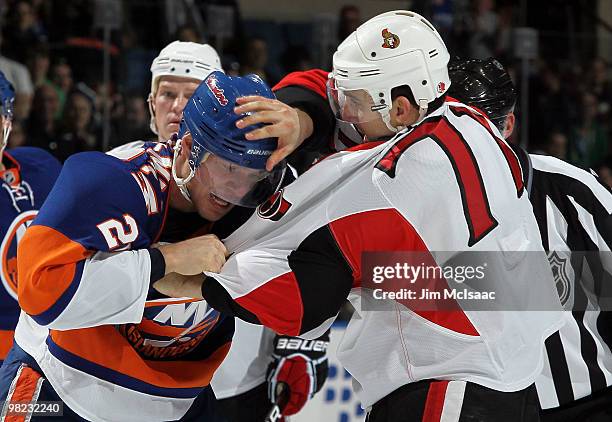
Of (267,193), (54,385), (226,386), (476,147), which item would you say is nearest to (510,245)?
(476,147)

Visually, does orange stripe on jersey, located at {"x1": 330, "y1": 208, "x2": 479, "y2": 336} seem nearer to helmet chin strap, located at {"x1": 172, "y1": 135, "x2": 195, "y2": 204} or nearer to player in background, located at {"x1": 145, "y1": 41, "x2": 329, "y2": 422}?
helmet chin strap, located at {"x1": 172, "y1": 135, "x2": 195, "y2": 204}

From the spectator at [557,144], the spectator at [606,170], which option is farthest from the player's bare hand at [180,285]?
the spectator at [606,170]

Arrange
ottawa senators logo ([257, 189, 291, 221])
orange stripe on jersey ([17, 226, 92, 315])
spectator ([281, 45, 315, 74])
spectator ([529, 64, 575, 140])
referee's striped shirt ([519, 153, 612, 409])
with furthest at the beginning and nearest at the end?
→ spectator ([529, 64, 575, 140]) → spectator ([281, 45, 315, 74]) → referee's striped shirt ([519, 153, 612, 409]) → ottawa senators logo ([257, 189, 291, 221]) → orange stripe on jersey ([17, 226, 92, 315])

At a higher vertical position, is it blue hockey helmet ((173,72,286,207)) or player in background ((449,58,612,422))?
blue hockey helmet ((173,72,286,207))

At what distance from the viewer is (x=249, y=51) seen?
498cm

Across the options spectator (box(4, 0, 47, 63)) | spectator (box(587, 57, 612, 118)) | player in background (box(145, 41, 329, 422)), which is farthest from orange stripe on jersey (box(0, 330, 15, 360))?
spectator (box(587, 57, 612, 118))

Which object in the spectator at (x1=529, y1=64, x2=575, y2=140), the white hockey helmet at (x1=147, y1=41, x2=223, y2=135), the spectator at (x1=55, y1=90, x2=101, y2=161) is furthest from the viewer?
the spectator at (x1=529, y1=64, x2=575, y2=140)

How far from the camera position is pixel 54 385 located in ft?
6.42

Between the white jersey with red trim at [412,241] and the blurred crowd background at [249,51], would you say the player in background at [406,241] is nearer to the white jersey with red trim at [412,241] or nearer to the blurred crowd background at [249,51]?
the white jersey with red trim at [412,241]

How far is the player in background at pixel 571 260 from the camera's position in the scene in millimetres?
2246

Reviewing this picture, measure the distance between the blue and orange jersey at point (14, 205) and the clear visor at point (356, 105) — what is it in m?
1.22

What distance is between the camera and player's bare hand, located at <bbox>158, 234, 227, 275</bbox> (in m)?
1.70

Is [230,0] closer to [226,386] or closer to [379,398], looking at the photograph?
[226,386]

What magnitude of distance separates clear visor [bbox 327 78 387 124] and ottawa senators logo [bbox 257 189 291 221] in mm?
218
